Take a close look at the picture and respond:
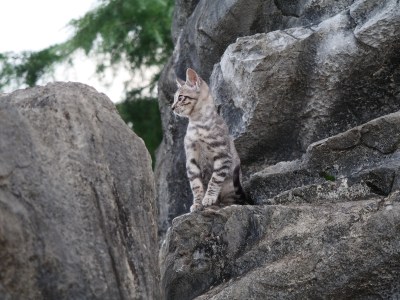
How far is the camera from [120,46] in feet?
38.8

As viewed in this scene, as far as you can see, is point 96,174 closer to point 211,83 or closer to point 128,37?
point 211,83

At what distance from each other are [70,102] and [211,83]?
14.5ft

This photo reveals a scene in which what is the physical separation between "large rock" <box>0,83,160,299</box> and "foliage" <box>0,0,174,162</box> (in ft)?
24.2

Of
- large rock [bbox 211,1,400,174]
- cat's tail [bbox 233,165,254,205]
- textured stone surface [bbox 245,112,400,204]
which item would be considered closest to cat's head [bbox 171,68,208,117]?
large rock [bbox 211,1,400,174]

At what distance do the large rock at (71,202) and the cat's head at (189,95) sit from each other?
3097mm

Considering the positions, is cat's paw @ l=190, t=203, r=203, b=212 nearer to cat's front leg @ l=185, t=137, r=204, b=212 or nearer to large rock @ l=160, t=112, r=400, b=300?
cat's front leg @ l=185, t=137, r=204, b=212

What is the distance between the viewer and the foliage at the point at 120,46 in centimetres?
1161

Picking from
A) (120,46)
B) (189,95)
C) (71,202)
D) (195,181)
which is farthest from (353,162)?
(120,46)

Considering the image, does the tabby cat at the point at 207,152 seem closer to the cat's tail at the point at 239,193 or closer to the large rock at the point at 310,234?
the cat's tail at the point at 239,193

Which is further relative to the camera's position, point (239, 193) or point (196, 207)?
point (239, 193)

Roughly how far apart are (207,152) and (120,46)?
5005 millimetres

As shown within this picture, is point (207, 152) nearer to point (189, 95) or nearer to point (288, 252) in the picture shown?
point (189, 95)

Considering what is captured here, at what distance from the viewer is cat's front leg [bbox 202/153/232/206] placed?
707 cm

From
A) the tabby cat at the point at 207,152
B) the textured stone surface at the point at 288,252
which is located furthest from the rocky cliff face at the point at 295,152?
the tabby cat at the point at 207,152
